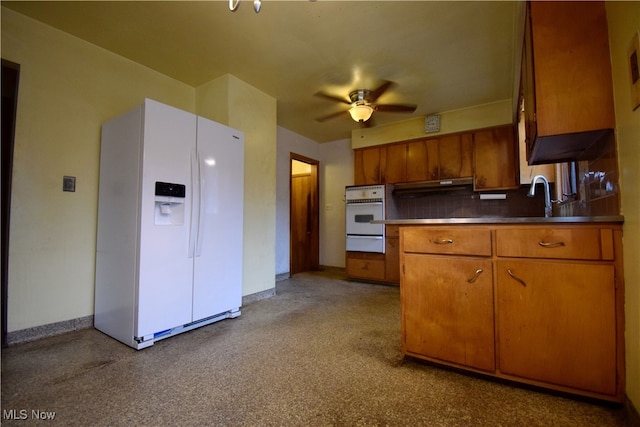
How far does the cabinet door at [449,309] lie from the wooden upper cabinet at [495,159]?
2.73m

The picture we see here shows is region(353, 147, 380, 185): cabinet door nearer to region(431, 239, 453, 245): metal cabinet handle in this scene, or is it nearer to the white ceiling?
the white ceiling

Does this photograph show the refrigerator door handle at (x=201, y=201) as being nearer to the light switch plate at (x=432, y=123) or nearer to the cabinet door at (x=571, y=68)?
the cabinet door at (x=571, y=68)

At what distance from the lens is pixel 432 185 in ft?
13.4

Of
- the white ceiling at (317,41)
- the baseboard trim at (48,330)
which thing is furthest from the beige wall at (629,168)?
the baseboard trim at (48,330)

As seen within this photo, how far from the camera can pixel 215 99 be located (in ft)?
10.2

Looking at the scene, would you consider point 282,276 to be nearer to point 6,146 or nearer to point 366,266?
point 366,266

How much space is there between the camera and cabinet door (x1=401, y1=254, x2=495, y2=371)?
4.92 ft

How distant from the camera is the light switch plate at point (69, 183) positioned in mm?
2254

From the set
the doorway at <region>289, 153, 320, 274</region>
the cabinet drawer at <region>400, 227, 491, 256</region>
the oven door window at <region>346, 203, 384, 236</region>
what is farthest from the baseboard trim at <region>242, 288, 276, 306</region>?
the cabinet drawer at <region>400, 227, 491, 256</region>

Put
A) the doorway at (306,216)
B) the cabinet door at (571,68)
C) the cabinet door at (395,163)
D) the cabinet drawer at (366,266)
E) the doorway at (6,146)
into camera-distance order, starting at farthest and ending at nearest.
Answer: the doorway at (306,216)
the cabinet door at (395,163)
the cabinet drawer at (366,266)
the doorway at (6,146)
the cabinet door at (571,68)

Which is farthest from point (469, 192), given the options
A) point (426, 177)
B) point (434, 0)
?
point (434, 0)

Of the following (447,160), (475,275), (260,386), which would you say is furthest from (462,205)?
(260,386)

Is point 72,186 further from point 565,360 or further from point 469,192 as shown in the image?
point 469,192

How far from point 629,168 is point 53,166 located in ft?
12.2
